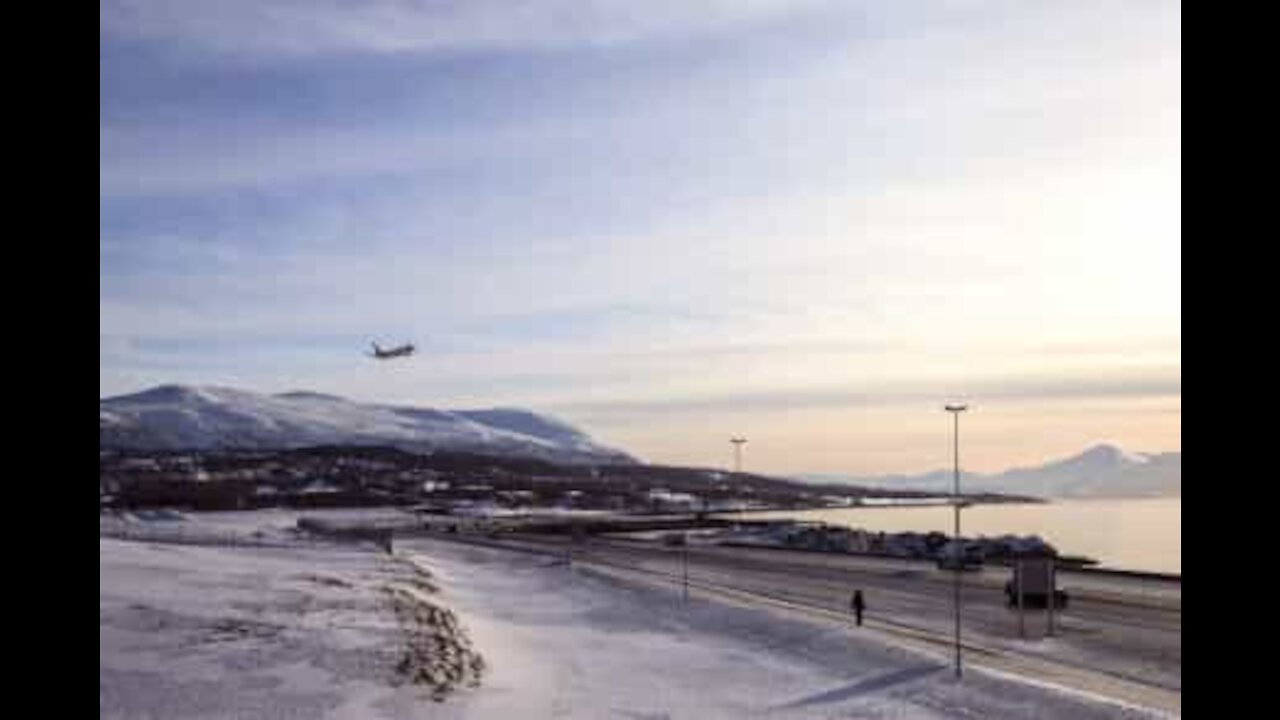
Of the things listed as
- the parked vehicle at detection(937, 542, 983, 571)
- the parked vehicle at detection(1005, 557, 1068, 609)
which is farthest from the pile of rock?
the parked vehicle at detection(937, 542, 983, 571)

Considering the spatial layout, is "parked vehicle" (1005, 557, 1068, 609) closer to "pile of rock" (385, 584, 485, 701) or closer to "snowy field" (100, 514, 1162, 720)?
"snowy field" (100, 514, 1162, 720)

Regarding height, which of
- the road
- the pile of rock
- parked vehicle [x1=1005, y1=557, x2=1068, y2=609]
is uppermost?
parked vehicle [x1=1005, y1=557, x2=1068, y2=609]

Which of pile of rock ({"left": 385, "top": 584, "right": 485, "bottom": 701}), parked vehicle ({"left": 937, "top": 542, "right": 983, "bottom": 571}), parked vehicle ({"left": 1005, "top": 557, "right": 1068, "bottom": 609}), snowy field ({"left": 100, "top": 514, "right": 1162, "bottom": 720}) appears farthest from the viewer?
parked vehicle ({"left": 937, "top": 542, "right": 983, "bottom": 571})

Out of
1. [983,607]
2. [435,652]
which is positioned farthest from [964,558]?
[435,652]

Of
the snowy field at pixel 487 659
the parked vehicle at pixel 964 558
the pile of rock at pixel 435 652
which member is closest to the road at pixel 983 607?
the parked vehicle at pixel 964 558

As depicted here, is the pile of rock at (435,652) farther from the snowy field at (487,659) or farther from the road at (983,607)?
the road at (983,607)

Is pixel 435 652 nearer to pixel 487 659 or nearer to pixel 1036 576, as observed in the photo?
pixel 487 659
